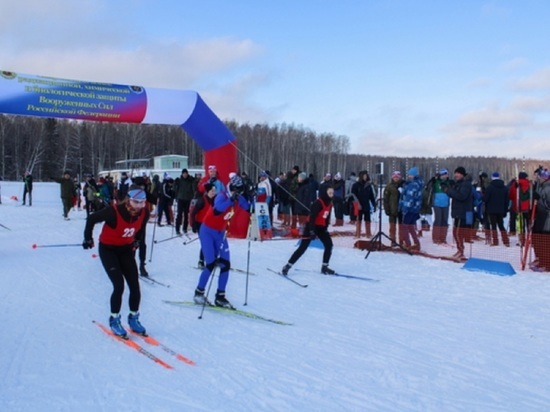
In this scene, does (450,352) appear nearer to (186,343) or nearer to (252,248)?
(186,343)

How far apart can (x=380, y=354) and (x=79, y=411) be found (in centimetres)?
269

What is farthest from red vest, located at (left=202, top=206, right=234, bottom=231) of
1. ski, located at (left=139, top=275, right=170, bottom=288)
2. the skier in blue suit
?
ski, located at (left=139, top=275, right=170, bottom=288)

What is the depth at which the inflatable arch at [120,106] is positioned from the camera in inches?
396

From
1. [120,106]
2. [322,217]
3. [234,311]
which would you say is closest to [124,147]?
[120,106]

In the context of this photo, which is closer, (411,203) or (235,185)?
(235,185)

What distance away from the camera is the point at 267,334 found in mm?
5219

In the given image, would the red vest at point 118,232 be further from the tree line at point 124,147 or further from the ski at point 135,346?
the tree line at point 124,147

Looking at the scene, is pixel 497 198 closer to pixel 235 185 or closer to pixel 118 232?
pixel 235 185

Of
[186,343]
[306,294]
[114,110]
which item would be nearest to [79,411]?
[186,343]

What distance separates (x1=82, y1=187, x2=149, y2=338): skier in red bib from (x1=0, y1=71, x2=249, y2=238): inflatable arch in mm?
6442

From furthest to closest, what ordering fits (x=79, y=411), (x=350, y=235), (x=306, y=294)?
(x=350, y=235) → (x=306, y=294) → (x=79, y=411)

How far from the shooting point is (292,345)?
16.0ft

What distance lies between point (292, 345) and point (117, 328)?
5.76 ft

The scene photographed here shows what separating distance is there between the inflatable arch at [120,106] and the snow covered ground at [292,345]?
3.50 meters
